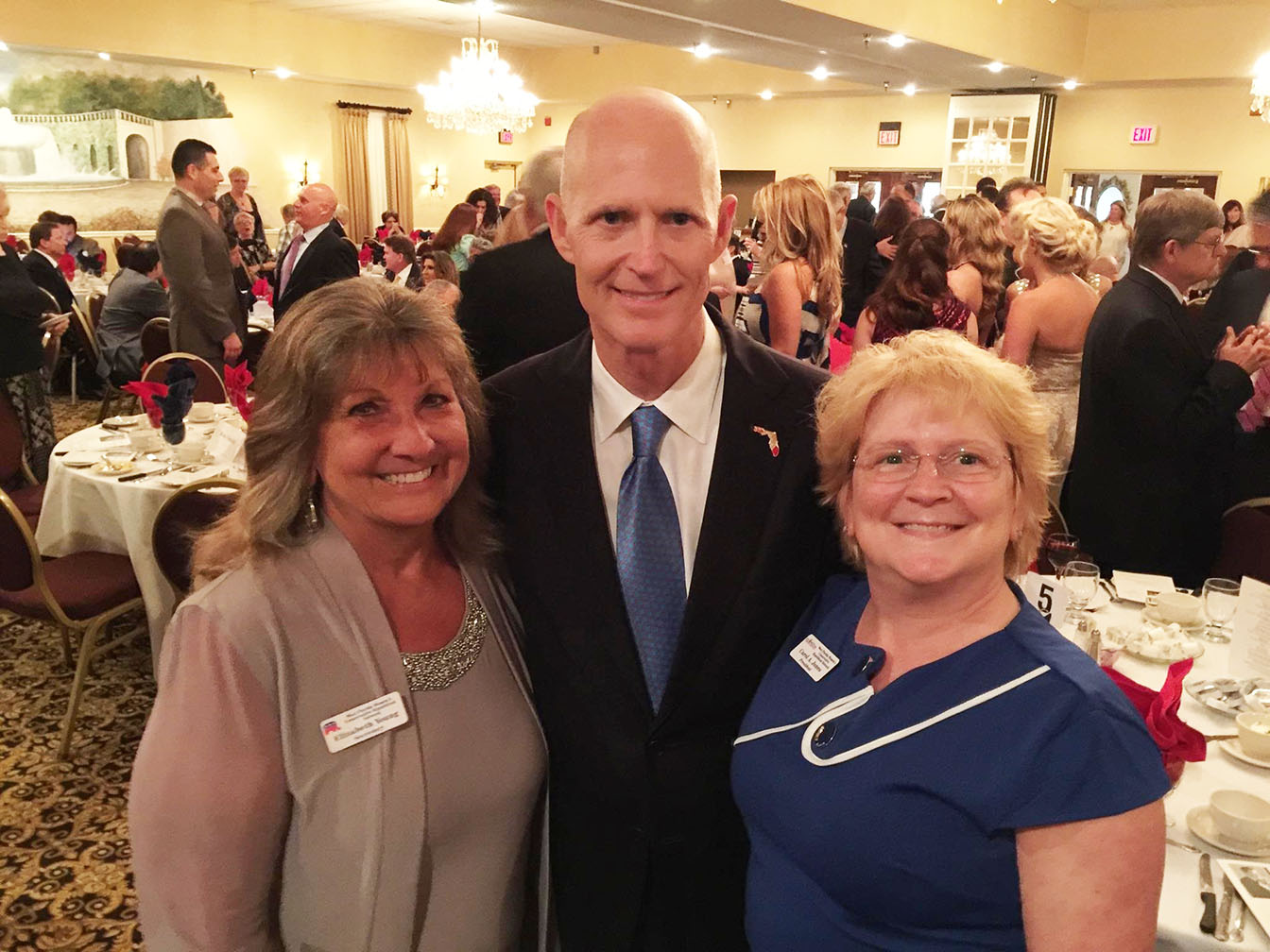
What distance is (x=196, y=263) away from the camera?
5.70 m

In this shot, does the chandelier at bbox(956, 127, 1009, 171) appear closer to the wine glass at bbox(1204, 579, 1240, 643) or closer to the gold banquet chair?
the wine glass at bbox(1204, 579, 1240, 643)

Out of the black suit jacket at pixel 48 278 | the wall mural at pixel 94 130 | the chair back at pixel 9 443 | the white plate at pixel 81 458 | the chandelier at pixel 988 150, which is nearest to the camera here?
the white plate at pixel 81 458

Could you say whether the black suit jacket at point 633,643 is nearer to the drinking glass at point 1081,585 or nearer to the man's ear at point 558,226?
the man's ear at point 558,226

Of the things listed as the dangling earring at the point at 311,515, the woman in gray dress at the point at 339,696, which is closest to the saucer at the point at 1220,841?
the woman in gray dress at the point at 339,696

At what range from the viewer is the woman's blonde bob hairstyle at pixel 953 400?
51.2 inches

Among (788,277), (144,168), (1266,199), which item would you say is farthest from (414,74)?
(1266,199)

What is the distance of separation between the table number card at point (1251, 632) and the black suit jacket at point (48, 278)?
8335mm

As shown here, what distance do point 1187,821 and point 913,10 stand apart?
8.21 metres

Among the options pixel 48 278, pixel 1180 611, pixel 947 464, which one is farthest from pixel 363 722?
pixel 48 278

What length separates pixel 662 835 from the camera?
1.46m

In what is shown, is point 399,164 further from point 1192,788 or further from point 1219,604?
point 1192,788

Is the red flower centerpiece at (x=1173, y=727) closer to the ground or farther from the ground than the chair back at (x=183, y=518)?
farther from the ground

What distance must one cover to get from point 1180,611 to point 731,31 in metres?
8.01

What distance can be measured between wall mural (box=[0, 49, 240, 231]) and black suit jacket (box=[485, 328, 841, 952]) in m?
11.0
